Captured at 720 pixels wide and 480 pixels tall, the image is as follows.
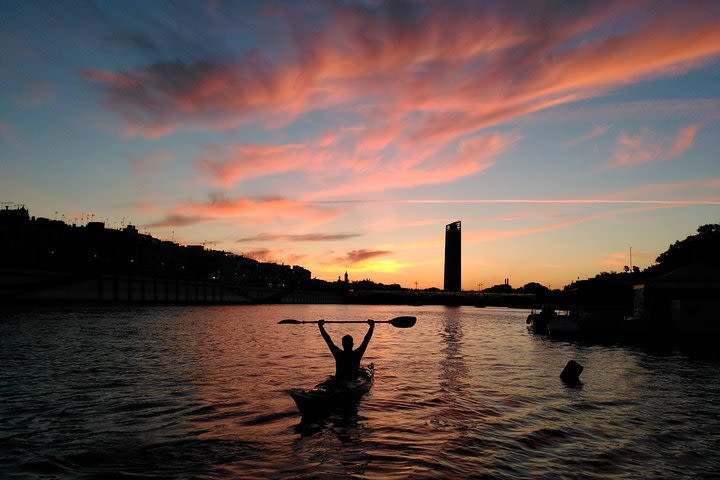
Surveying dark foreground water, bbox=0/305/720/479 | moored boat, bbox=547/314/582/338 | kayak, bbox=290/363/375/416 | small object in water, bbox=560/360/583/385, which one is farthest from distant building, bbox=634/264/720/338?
kayak, bbox=290/363/375/416

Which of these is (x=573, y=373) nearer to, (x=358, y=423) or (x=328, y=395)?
(x=358, y=423)

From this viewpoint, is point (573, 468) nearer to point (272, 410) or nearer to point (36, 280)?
point (272, 410)

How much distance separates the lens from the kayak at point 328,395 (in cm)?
2003

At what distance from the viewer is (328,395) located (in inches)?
817

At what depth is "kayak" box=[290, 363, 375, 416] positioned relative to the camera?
2003 cm

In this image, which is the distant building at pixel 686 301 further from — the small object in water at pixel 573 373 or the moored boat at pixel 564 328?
the small object in water at pixel 573 373

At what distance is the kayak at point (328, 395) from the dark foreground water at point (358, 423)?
57 cm

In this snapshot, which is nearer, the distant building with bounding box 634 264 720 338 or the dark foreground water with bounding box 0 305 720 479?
the dark foreground water with bounding box 0 305 720 479

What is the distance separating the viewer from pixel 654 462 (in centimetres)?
1600

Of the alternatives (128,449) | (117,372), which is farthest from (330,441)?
(117,372)

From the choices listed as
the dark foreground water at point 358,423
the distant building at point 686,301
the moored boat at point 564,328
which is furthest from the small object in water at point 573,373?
the moored boat at point 564,328

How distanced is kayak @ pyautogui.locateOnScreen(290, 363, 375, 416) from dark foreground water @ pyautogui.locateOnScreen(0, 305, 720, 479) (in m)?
0.57

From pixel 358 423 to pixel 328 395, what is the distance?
1.56m

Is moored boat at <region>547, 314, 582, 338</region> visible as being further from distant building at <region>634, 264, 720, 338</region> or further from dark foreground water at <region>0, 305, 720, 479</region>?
dark foreground water at <region>0, 305, 720, 479</region>
